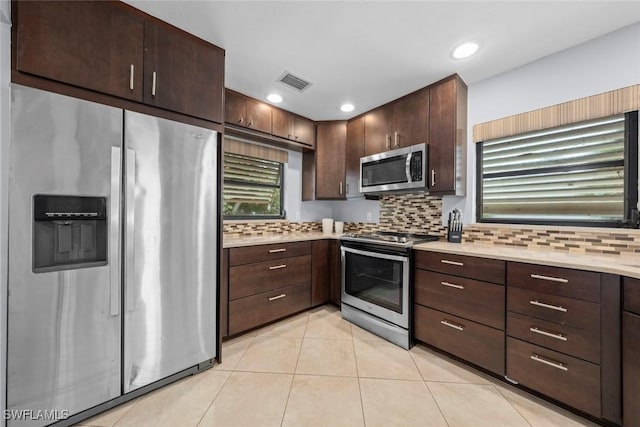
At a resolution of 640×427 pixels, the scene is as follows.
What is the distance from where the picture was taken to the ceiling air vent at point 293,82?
2.20 meters

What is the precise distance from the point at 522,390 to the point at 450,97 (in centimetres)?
225

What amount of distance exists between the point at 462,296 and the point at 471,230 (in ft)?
2.51

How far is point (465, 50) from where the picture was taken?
1.82 meters

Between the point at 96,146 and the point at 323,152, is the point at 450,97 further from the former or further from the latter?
the point at 96,146

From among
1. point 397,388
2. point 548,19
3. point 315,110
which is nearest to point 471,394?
point 397,388

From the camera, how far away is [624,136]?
1.64 m

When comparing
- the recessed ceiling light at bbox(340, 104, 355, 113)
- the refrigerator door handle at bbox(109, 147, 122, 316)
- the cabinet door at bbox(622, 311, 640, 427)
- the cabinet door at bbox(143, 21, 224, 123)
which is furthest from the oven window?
the refrigerator door handle at bbox(109, 147, 122, 316)

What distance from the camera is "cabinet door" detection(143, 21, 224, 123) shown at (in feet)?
4.96

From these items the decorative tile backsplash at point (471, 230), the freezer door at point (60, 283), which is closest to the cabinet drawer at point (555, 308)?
the decorative tile backsplash at point (471, 230)

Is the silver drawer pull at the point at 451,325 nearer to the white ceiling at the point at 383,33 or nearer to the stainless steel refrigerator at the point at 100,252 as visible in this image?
the stainless steel refrigerator at the point at 100,252

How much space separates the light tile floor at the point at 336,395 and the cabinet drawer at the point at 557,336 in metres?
0.37

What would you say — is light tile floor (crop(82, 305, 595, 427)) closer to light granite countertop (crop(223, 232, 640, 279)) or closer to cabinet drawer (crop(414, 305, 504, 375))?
cabinet drawer (crop(414, 305, 504, 375))

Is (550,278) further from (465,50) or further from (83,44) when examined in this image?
(83,44)

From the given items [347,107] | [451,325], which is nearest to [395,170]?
[347,107]
